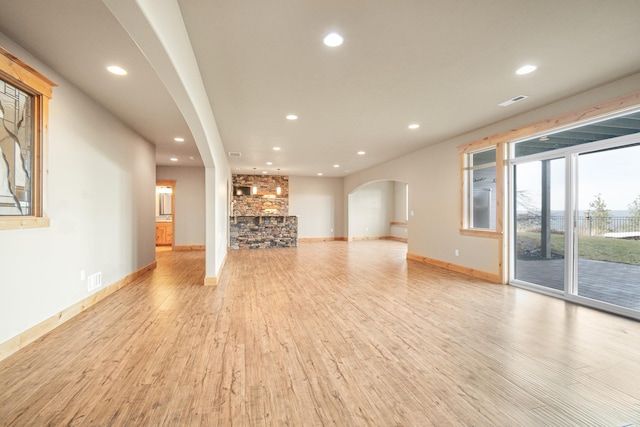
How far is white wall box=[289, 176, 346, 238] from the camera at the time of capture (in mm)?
11547

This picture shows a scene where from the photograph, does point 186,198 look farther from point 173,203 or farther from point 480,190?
point 480,190

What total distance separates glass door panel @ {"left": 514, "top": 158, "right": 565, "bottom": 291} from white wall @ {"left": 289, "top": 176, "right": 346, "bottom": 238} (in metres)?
7.72

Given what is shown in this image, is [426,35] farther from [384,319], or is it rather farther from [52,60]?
[52,60]

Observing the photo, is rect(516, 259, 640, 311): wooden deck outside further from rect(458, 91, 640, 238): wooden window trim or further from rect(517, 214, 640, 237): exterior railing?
rect(458, 91, 640, 238): wooden window trim

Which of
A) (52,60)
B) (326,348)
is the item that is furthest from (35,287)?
(326,348)

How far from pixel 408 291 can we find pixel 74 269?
14.0ft

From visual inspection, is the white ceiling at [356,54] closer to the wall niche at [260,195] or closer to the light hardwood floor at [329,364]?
the light hardwood floor at [329,364]

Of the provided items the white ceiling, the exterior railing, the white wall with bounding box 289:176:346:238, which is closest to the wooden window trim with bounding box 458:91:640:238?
the white ceiling

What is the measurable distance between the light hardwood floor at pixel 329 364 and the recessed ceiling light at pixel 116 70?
262 centimetres

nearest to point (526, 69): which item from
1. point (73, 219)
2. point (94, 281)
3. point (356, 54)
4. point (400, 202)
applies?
point (356, 54)

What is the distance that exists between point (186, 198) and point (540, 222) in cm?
851

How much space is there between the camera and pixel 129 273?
481 centimetres

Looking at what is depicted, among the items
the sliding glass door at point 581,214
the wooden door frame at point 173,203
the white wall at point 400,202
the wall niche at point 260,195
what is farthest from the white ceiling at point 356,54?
the white wall at point 400,202

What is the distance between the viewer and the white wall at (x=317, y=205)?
1155 centimetres
